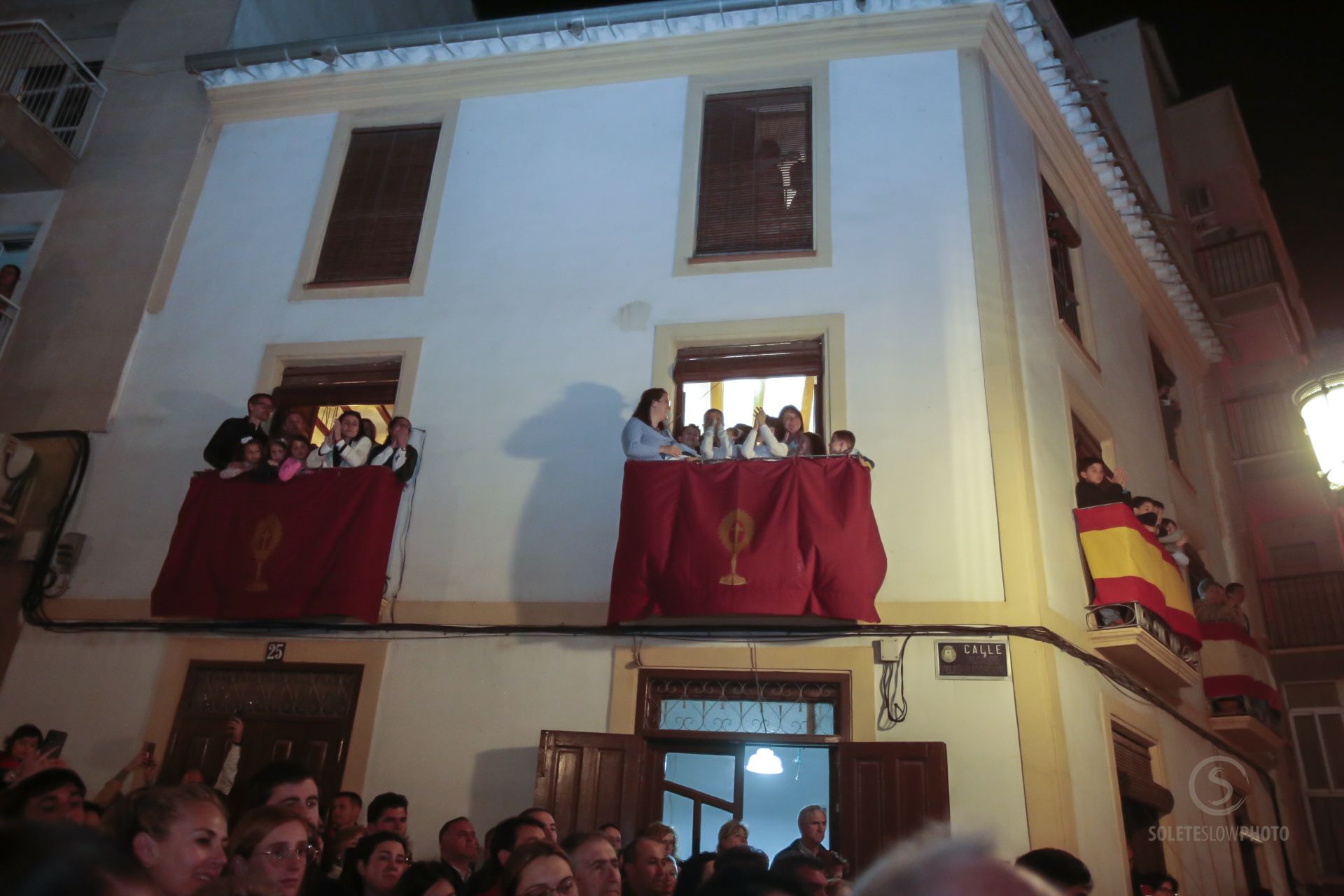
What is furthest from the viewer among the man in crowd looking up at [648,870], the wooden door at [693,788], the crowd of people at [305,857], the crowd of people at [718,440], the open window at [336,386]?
the open window at [336,386]

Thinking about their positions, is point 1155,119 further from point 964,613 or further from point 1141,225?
point 964,613

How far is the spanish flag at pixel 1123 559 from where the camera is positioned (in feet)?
31.4

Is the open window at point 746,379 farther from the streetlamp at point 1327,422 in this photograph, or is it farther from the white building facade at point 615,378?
the streetlamp at point 1327,422

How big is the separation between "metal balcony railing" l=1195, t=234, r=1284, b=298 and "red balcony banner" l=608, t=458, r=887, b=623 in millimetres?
15291

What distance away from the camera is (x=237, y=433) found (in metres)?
→ 10.3

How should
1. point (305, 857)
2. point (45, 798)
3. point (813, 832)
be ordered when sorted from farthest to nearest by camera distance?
point (813, 832), point (45, 798), point (305, 857)

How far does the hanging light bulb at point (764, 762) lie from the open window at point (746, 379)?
2966 millimetres

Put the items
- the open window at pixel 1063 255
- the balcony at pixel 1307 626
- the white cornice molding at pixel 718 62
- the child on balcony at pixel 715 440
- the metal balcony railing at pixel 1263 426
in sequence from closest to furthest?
the child on balcony at pixel 715 440
the white cornice molding at pixel 718 62
the open window at pixel 1063 255
the balcony at pixel 1307 626
the metal balcony railing at pixel 1263 426

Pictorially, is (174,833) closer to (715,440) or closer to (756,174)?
(715,440)

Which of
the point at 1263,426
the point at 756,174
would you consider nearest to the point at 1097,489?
the point at 756,174

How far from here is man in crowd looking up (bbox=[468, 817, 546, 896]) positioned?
5188 mm

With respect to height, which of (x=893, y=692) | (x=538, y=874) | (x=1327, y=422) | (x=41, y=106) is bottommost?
(x=538, y=874)

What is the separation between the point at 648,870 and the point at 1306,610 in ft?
51.2

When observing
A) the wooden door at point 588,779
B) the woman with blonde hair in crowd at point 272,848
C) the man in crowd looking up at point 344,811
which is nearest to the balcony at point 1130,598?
the wooden door at point 588,779
